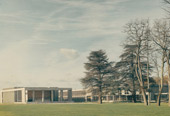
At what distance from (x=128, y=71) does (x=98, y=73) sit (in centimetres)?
688

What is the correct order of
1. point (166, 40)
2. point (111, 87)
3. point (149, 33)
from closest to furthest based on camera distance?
point (166, 40)
point (149, 33)
point (111, 87)

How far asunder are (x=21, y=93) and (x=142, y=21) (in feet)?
209

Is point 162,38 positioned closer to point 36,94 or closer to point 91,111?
point 91,111

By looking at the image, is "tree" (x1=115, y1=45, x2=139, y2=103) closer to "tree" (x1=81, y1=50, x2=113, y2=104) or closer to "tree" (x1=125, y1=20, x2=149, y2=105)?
"tree" (x1=81, y1=50, x2=113, y2=104)

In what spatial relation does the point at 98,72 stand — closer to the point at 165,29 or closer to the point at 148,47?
the point at 148,47

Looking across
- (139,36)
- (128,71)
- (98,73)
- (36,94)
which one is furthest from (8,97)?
(139,36)

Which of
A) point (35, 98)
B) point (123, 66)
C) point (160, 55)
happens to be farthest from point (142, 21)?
point (35, 98)

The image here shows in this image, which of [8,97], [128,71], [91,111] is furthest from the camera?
[8,97]

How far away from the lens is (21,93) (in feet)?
317

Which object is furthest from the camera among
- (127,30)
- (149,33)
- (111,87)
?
(111,87)

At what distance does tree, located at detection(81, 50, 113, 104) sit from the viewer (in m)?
65.8

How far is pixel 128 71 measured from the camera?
65.3 m

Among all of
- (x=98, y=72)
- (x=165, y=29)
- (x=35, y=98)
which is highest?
(x=165, y=29)

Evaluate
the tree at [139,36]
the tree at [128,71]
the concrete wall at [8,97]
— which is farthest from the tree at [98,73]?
the concrete wall at [8,97]
